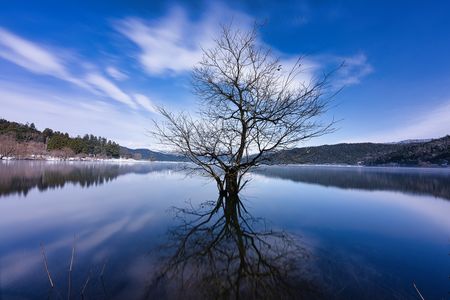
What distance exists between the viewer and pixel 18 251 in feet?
16.6

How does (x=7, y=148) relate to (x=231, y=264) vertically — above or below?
above

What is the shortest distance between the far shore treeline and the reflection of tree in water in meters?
119

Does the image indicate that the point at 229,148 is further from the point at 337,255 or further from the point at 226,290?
the point at 226,290

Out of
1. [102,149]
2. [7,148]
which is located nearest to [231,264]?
[7,148]

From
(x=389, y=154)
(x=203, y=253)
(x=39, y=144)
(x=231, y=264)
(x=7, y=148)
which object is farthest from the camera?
(x=389, y=154)

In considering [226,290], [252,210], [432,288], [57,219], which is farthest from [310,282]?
[57,219]

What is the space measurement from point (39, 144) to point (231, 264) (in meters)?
141

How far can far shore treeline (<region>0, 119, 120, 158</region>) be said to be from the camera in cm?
10053

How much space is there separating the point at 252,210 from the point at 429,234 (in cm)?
563

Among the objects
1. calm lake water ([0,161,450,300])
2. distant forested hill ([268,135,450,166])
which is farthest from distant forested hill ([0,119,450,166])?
calm lake water ([0,161,450,300])

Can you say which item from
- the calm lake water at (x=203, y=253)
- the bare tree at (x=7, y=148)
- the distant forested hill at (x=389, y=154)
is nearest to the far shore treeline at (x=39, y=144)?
the bare tree at (x=7, y=148)

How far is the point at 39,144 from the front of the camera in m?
117

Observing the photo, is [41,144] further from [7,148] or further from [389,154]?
[389,154]

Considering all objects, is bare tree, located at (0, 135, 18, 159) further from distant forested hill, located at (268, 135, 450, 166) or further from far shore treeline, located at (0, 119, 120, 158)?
distant forested hill, located at (268, 135, 450, 166)
